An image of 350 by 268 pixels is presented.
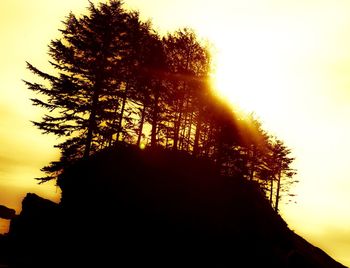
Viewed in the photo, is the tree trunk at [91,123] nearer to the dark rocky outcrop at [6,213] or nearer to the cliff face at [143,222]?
the cliff face at [143,222]

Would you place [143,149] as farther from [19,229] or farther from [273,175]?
[273,175]

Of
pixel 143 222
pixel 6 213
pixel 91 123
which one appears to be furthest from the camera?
pixel 6 213

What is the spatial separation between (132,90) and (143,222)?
15838 mm

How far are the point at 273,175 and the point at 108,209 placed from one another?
114 feet

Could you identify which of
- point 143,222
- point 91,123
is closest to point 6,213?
point 91,123

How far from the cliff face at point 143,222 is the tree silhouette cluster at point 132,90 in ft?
16.1

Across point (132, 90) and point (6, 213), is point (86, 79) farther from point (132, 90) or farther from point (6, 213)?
point (6, 213)

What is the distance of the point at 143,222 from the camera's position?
53.4 ft

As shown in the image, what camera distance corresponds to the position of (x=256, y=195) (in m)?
22.5

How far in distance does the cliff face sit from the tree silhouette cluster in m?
4.91

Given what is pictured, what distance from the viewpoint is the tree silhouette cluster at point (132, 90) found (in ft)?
83.6

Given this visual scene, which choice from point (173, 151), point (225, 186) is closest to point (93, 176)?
point (173, 151)

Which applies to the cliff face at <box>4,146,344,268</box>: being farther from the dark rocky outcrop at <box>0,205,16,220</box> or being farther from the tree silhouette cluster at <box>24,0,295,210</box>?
the dark rocky outcrop at <box>0,205,16,220</box>

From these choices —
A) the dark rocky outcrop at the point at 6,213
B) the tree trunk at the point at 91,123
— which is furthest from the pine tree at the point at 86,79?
the dark rocky outcrop at the point at 6,213
